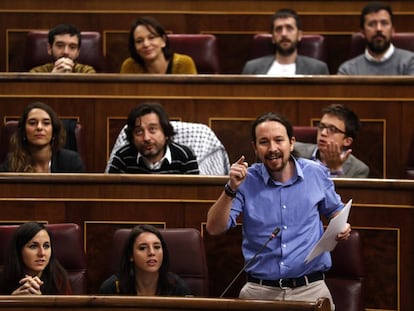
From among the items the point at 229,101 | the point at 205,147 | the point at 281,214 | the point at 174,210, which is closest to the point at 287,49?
the point at 229,101

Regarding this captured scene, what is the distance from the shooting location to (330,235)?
1.52 m

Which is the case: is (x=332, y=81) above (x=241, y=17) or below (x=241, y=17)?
below

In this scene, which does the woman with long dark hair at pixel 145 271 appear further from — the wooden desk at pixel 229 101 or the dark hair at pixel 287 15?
the dark hair at pixel 287 15

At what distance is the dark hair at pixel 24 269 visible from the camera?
5.38 ft

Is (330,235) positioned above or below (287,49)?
below

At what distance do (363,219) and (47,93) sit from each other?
0.72m

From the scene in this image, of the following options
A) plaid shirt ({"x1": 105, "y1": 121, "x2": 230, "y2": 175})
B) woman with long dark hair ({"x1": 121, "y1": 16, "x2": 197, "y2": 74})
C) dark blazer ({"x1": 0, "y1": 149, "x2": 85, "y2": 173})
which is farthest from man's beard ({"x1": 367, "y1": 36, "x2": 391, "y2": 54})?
dark blazer ({"x1": 0, "y1": 149, "x2": 85, "y2": 173})

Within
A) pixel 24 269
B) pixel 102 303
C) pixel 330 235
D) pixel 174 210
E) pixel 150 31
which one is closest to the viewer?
pixel 102 303

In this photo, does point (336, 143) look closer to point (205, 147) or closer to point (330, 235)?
point (205, 147)

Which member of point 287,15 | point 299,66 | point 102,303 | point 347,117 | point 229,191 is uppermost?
point 287,15

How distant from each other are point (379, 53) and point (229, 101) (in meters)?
0.40

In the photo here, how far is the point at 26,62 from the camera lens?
2.50 metres

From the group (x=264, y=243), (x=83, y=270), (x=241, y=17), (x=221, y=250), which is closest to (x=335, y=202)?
(x=264, y=243)

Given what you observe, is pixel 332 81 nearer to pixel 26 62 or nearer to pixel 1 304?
pixel 26 62
